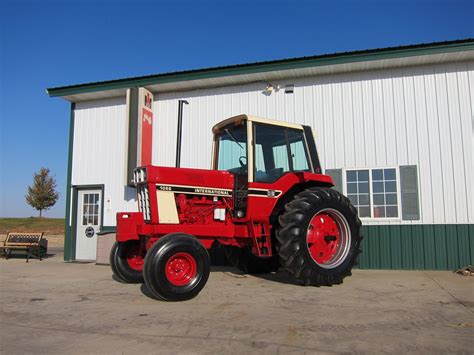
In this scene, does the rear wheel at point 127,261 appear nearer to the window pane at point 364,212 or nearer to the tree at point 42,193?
the window pane at point 364,212

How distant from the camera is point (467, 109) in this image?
29.4 feet

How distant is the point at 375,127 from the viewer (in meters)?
9.46

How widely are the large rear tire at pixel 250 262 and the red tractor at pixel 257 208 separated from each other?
105cm

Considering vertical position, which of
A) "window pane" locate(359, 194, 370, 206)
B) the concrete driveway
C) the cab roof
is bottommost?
the concrete driveway

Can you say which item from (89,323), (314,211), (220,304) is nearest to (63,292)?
(89,323)

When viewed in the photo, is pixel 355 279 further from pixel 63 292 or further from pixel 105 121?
pixel 105 121

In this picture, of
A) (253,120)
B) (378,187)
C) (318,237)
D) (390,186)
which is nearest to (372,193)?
(378,187)

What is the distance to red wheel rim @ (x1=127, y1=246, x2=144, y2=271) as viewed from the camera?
23.1 ft

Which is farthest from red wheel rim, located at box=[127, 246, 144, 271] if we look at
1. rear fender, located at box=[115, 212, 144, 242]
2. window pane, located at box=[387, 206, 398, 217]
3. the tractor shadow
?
window pane, located at box=[387, 206, 398, 217]

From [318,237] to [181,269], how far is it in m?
2.43

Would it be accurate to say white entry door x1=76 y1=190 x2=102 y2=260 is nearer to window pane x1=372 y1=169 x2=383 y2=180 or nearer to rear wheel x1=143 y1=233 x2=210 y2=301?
rear wheel x1=143 y1=233 x2=210 y2=301

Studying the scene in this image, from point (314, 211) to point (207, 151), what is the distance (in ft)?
15.7

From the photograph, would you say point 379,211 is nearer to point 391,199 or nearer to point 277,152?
point 391,199

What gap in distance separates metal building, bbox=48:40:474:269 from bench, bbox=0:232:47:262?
2.38m
